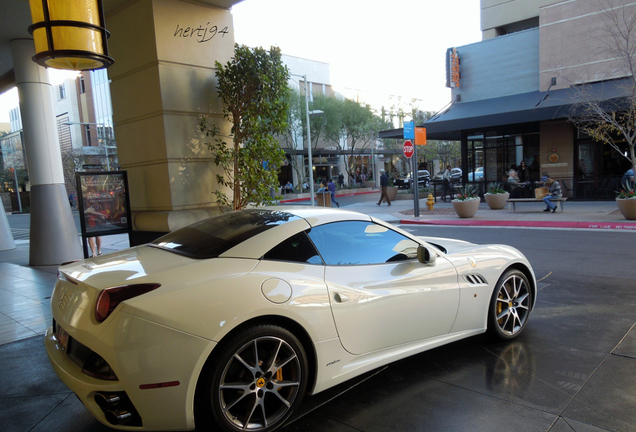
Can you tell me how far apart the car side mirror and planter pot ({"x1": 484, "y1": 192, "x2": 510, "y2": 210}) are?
49.9ft

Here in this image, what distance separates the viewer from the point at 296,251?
3164mm

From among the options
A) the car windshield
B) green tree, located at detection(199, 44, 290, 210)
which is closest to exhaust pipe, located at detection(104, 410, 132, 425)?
the car windshield

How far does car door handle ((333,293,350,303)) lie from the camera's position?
3.05 m

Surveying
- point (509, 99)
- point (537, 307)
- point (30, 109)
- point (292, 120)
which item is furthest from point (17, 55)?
point (292, 120)

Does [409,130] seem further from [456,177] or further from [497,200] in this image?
[456,177]

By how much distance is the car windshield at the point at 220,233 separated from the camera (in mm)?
3123

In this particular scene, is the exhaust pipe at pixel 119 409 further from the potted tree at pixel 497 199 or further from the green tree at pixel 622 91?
the potted tree at pixel 497 199

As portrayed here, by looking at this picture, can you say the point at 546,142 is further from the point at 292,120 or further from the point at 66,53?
the point at 292,120

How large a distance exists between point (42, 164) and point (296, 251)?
28.0 ft

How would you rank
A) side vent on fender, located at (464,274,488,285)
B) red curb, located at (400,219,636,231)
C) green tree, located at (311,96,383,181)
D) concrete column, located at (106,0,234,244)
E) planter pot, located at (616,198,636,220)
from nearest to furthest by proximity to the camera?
1. side vent on fender, located at (464,274,488,285)
2. concrete column, located at (106,0,234,244)
3. red curb, located at (400,219,636,231)
4. planter pot, located at (616,198,636,220)
5. green tree, located at (311,96,383,181)

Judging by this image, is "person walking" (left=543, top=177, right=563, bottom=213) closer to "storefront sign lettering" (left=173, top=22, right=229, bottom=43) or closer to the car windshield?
"storefront sign lettering" (left=173, top=22, right=229, bottom=43)

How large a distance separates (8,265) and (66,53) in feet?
23.5

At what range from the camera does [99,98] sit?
184 ft

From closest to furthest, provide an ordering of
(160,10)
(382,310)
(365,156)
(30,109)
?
(382,310) → (160,10) → (30,109) → (365,156)
